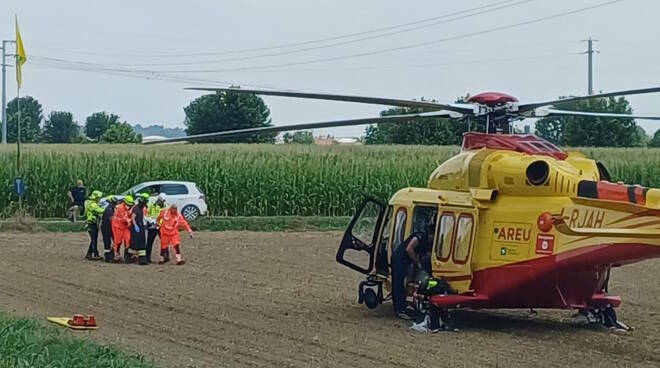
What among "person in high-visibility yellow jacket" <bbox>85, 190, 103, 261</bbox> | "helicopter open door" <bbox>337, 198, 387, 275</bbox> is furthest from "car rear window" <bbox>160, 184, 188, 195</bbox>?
"helicopter open door" <bbox>337, 198, 387, 275</bbox>

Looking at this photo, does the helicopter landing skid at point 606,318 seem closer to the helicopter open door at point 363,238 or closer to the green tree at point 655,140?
the helicopter open door at point 363,238

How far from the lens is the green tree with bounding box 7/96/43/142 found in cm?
9781

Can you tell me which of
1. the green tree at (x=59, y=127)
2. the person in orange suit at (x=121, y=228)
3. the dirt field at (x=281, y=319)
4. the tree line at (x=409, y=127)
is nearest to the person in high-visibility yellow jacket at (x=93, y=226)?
the dirt field at (x=281, y=319)

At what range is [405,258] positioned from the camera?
1628 cm

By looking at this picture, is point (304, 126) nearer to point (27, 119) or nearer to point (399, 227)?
point (399, 227)

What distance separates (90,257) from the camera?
2661 centimetres

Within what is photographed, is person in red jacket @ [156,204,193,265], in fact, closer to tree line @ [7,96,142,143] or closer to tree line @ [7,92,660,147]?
tree line @ [7,92,660,147]

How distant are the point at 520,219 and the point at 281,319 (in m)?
3.62

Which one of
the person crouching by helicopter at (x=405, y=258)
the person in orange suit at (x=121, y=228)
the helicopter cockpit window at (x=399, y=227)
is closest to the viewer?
the person crouching by helicopter at (x=405, y=258)

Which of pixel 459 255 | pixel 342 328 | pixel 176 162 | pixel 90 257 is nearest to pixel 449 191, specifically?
pixel 459 255

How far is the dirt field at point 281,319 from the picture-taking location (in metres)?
13.1

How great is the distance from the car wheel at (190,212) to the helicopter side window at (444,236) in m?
23.6

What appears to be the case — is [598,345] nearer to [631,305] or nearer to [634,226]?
[634,226]

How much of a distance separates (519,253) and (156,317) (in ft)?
16.4
